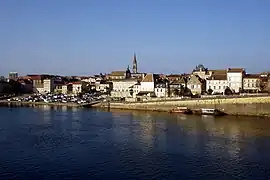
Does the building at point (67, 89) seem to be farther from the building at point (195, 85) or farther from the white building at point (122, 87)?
the building at point (195, 85)

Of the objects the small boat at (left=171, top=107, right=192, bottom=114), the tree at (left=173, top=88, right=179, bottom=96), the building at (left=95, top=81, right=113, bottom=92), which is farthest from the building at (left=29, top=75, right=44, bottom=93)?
the small boat at (left=171, top=107, right=192, bottom=114)

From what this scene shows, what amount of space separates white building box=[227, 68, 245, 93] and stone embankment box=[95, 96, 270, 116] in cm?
1024

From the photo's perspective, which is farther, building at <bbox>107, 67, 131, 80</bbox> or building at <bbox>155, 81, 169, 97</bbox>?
building at <bbox>107, 67, 131, 80</bbox>

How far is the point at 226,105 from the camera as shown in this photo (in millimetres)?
31938

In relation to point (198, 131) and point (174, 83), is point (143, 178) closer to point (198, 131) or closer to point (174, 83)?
point (198, 131)

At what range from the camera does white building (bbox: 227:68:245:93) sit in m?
42.7

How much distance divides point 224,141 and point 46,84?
5147 cm

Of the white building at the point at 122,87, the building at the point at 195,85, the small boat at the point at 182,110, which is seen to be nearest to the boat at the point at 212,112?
the small boat at the point at 182,110

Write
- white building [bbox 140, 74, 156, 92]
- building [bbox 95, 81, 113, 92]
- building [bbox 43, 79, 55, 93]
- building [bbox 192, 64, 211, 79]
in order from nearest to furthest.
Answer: white building [bbox 140, 74, 156, 92] → building [bbox 192, 64, 211, 79] → building [bbox 95, 81, 113, 92] → building [bbox 43, 79, 55, 93]

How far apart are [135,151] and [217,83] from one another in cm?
2957

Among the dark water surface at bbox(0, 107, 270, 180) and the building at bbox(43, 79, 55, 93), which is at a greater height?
the building at bbox(43, 79, 55, 93)

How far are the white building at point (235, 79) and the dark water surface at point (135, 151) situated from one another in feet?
62.2

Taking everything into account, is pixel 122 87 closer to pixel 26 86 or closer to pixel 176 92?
pixel 176 92

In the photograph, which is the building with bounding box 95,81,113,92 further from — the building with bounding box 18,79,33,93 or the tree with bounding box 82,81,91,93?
the building with bounding box 18,79,33,93
